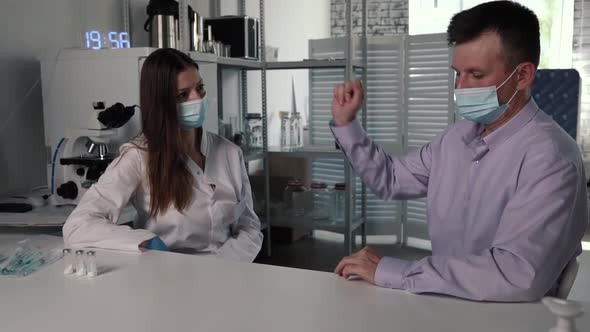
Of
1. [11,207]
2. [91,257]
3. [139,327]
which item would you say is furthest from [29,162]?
[139,327]

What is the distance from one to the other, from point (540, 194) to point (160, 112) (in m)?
1.19

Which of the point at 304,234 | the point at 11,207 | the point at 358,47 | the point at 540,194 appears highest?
the point at 358,47

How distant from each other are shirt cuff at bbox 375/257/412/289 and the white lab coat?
2.40ft

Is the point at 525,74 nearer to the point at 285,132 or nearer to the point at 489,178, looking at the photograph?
the point at 489,178

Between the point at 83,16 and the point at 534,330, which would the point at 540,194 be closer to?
the point at 534,330

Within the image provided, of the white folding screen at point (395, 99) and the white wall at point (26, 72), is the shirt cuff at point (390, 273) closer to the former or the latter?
the white wall at point (26, 72)

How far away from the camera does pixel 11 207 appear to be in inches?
85.2

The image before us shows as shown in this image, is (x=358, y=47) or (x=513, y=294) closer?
(x=513, y=294)

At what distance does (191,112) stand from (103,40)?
1085 mm

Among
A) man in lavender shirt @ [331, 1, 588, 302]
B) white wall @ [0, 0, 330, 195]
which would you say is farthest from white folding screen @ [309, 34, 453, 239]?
man in lavender shirt @ [331, 1, 588, 302]

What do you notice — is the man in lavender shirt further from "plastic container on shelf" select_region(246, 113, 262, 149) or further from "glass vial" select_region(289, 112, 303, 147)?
"glass vial" select_region(289, 112, 303, 147)

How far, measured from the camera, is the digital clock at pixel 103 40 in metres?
2.64

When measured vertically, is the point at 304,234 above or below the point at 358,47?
below

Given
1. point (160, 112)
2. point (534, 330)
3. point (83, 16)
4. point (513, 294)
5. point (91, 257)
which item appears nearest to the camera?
point (534, 330)
